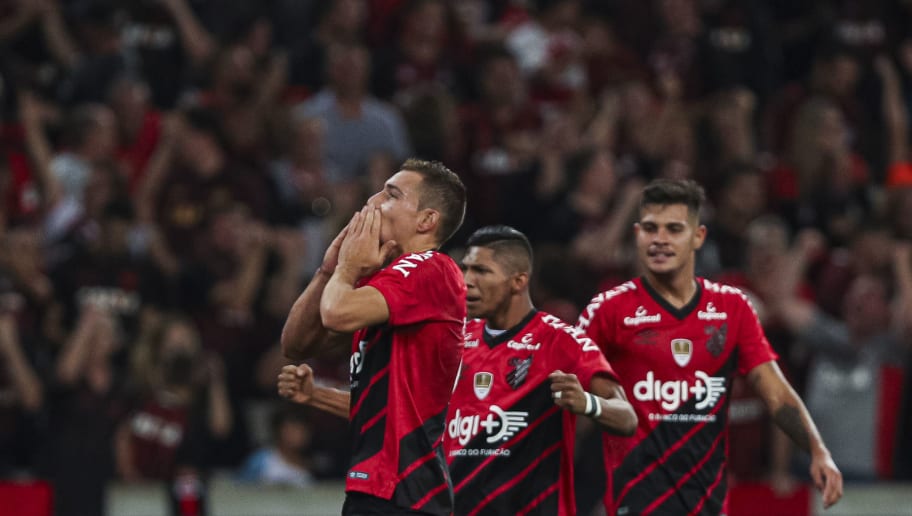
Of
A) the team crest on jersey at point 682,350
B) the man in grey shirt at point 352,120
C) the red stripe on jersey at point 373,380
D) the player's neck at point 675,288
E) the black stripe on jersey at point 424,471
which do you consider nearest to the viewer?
the black stripe on jersey at point 424,471

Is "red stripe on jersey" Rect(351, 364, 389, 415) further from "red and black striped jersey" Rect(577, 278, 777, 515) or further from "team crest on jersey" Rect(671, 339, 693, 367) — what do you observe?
"team crest on jersey" Rect(671, 339, 693, 367)

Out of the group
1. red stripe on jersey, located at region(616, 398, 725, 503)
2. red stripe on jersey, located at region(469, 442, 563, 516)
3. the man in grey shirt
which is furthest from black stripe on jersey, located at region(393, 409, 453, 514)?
the man in grey shirt

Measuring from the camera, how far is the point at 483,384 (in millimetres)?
6746

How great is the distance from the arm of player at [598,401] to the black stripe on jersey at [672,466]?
0.81 m

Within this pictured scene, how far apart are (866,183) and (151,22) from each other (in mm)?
6736

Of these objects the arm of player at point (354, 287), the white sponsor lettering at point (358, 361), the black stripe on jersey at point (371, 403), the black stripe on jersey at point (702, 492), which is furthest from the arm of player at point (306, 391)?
the black stripe on jersey at point (702, 492)

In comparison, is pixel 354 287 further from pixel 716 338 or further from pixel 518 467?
pixel 716 338

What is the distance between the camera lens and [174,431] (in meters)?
10.4

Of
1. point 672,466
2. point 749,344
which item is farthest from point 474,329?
point 749,344

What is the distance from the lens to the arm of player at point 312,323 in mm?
5609

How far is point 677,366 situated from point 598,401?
1269 millimetres

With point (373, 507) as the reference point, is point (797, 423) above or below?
above

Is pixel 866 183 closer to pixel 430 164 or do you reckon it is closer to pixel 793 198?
pixel 793 198

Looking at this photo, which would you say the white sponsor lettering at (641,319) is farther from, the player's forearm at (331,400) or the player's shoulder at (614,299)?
the player's forearm at (331,400)
